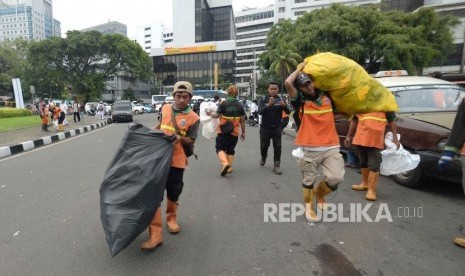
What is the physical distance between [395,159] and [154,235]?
139 inches

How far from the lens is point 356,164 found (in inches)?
264

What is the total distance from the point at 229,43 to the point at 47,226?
7519cm

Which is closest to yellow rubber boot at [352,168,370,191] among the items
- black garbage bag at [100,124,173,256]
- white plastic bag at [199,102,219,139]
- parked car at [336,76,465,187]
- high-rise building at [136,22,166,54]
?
parked car at [336,76,465,187]

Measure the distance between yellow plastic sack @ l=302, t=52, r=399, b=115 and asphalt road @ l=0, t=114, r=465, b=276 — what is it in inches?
52.9

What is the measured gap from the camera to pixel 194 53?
78.9 m

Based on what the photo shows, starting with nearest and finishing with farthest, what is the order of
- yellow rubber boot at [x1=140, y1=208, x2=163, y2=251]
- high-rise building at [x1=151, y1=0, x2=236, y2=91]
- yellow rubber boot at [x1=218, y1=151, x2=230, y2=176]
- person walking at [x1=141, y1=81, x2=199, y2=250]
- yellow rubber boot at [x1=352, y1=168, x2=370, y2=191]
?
yellow rubber boot at [x1=140, y1=208, x2=163, y2=251] < person walking at [x1=141, y1=81, x2=199, y2=250] < yellow rubber boot at [x1=352, y1=168, x2=370, y2=191] < yellow rubber boot at [x1=218, y1=151, x2=230, y2=176] < high-rise building at [x1=151, y1=0, x2=236, y2=91]

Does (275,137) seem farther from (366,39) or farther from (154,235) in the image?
(366,39)

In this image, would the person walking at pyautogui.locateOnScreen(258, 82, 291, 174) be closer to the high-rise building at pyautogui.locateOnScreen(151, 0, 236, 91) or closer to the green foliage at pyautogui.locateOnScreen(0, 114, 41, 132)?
the green foliage at pyautogui.locateOnScreen(0, 114, 41, 132)

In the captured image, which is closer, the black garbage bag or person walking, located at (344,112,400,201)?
the black garbage bag

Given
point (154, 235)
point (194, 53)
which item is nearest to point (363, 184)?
point (154, 235)

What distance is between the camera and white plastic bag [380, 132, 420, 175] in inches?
180

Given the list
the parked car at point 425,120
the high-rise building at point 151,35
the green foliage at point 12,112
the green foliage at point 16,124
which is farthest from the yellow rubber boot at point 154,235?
the high-rise building at point 151,35

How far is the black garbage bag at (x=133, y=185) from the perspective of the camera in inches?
105

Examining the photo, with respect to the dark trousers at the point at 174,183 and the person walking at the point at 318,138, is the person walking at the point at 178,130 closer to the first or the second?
the dark trousers at the point at 174,183
